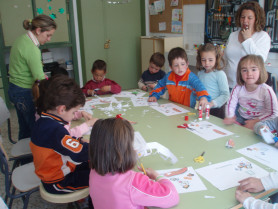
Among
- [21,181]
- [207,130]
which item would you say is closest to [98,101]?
[21,181]

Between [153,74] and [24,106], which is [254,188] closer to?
[24,106]

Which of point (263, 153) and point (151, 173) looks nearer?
point (151, 173)

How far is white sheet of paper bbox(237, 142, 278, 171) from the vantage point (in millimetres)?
1280

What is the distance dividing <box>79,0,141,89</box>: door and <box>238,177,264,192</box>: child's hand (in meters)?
4.49

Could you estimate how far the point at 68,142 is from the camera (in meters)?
1.35

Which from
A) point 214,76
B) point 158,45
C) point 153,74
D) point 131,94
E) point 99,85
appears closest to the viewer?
point 214,76

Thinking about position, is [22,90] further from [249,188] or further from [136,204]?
[249,188]

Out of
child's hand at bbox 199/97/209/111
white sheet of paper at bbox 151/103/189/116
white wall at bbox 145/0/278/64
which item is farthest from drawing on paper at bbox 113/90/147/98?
white wall at bbox 145/0/278/64

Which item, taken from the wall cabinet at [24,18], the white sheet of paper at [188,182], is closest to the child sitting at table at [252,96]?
the white sheet of paper at [188,182]

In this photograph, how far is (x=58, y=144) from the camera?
135 centimetres

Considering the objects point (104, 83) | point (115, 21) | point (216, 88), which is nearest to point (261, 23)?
point (216, 88)

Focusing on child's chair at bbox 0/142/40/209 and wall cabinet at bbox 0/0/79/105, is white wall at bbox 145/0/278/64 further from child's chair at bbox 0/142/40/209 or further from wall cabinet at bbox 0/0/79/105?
child's chair at bbox 0/142/40/209

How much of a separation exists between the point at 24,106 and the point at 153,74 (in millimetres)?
1608

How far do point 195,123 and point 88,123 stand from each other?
771mm
